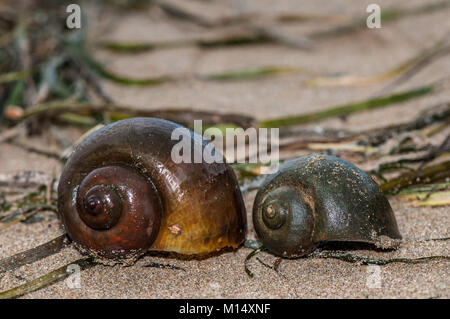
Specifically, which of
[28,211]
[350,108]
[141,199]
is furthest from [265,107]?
[141,199]

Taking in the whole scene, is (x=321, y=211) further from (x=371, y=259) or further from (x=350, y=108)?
(x=350, y=108)

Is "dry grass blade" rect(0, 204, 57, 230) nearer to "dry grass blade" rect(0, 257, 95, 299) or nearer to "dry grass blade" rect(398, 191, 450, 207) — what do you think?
"dry grass blade" rect(0, 257, 95, 299)

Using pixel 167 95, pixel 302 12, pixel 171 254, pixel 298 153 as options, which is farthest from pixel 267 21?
pixel 171 254

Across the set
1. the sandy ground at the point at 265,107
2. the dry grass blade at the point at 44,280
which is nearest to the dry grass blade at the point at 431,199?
the sandy ground at the point at 265,107

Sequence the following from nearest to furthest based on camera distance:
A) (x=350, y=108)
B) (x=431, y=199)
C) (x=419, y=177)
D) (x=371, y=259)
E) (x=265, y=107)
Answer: (x=371, y=259)
(x=431, y=199)
(x=419, y=177)
(x=350, y=108)
(x=265, y=107)

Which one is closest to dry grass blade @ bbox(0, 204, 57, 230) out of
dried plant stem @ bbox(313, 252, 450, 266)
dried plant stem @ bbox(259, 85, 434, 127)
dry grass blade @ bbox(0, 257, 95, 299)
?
dry grass blade @ bbox(0, 257, 95, 299)
